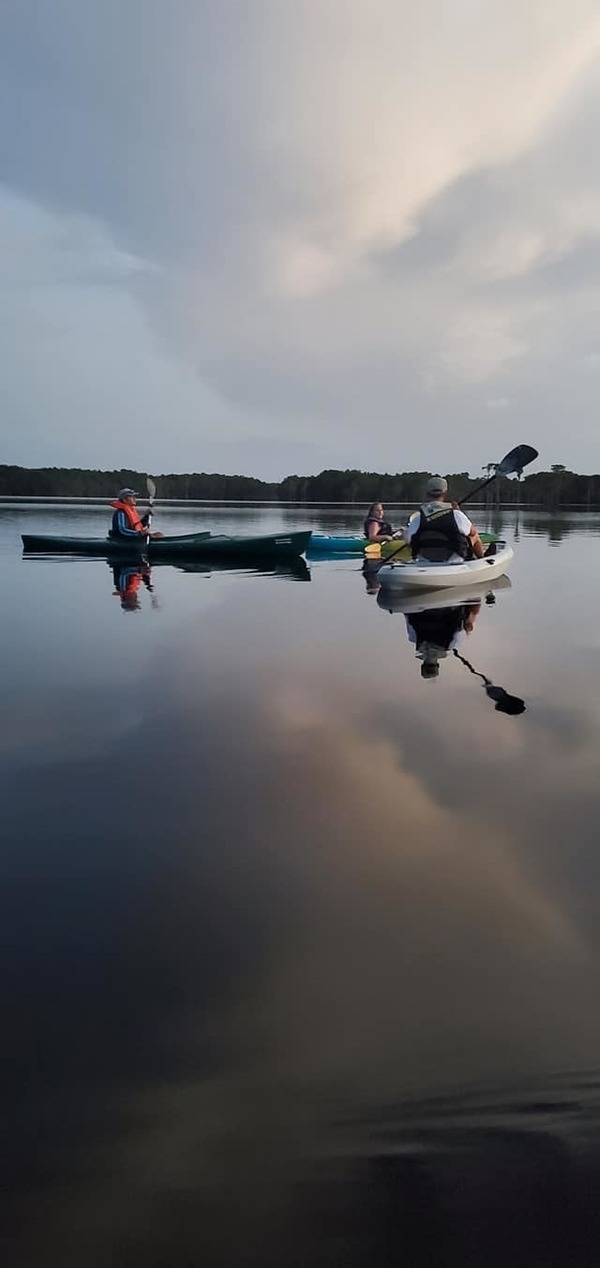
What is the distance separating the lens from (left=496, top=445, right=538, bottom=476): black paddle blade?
24188 millimetres

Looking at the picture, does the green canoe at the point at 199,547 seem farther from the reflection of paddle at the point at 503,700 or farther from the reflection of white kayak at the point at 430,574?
the reflection of paddle at the point at 503,700

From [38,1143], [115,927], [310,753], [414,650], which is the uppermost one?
[414,650]

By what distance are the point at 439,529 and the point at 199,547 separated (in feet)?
38.6

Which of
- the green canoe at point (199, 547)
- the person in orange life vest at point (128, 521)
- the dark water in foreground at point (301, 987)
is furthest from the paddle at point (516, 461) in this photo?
the dark water in foreground at point (301, 987)

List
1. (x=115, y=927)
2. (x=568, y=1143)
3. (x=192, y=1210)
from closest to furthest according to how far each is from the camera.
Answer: (x=192, y=1210)
(x=568, y=1143)
(x=115, y=927)

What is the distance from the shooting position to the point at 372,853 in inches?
198

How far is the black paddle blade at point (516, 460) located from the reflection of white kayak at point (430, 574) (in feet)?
21.9

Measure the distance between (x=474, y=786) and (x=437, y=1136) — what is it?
388cm

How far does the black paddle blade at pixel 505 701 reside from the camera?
28.7 ft

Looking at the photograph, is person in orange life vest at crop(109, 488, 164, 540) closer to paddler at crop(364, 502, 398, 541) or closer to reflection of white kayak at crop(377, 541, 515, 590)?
paddler at crop(364, 502, 398, 541)

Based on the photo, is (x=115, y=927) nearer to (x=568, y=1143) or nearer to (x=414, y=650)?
(x=568, y=1143)

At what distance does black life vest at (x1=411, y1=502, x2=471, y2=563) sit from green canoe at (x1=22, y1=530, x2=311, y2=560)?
8.76 m

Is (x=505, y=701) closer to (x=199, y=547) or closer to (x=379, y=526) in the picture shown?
(x=379, y=526)

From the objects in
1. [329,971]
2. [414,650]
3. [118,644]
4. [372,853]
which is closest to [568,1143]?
[329,971]
